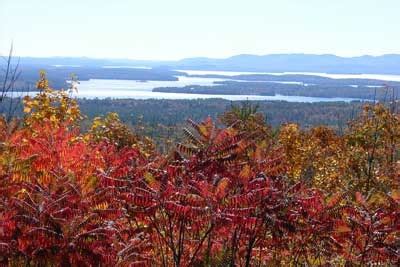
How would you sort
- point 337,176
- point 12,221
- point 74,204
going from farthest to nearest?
point 337,176 < point 74,204 < point 12,221

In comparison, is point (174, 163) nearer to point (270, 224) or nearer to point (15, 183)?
point (270, 224)

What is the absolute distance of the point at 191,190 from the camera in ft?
18.4

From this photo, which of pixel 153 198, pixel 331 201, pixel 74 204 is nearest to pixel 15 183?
pixel 74 204

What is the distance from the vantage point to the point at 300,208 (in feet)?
20.7

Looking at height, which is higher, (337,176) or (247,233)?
(247,233)

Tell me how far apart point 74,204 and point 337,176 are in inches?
846

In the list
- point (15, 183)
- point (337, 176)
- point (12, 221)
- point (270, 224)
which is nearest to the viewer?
point (12, 221)

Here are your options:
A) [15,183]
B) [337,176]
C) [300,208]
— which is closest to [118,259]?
[15,183]

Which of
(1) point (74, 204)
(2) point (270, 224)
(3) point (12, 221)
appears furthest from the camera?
(2) point (270, 224)

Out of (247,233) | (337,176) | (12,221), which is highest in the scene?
(12,221)

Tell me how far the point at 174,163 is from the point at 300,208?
152 centimetres

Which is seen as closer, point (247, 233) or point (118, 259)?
point (118, 259)

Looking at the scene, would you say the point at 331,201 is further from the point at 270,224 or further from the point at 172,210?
the point at 172,210

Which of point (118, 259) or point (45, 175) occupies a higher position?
point (45, 175)
